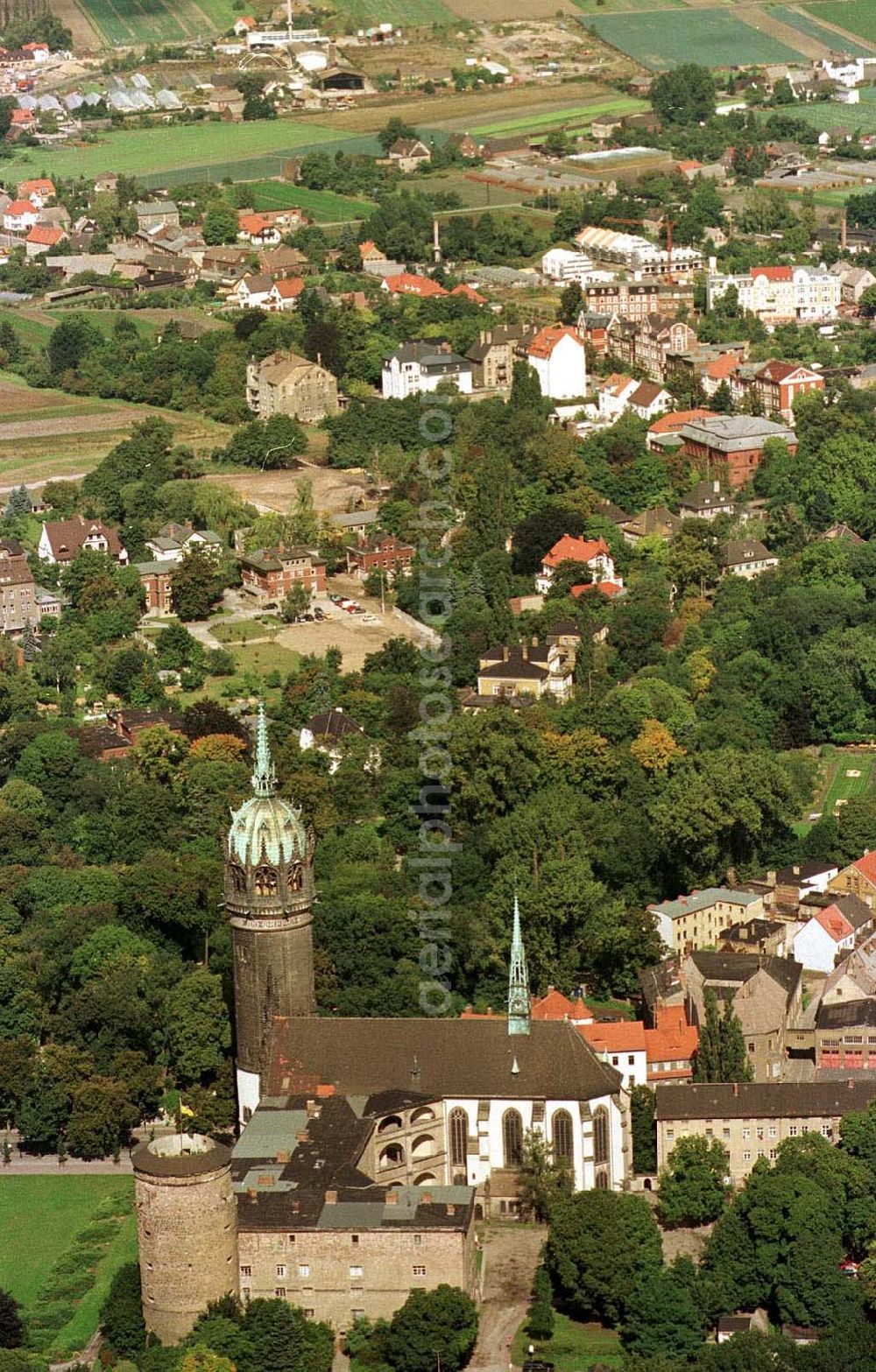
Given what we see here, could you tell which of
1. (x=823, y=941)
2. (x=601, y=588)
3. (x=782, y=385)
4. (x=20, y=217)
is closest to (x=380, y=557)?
(x=601, y=588)

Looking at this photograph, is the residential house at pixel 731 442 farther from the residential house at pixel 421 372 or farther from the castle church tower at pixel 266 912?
the castle church tower at pixel 266 912

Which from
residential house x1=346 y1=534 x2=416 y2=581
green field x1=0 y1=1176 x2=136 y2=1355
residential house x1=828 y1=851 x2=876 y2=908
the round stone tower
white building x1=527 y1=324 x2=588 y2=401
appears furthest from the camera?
white building x1=527 y1=324 x2=588 y2=401

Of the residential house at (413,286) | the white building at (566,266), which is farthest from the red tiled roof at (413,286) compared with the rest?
the white building at (566,266)

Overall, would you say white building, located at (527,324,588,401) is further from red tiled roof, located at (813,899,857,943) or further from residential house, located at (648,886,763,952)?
red tiled roof, located at (813,899,857,943)

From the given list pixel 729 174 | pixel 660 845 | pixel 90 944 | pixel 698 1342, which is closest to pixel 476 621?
pixel 660 845

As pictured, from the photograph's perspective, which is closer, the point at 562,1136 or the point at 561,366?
the point at 562,1136

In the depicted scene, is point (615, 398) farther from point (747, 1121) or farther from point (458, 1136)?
point (458, 1136)

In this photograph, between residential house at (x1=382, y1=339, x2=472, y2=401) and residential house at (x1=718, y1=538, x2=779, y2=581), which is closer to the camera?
residential house at (x1=718, y1=538, x2=779, y2=581)

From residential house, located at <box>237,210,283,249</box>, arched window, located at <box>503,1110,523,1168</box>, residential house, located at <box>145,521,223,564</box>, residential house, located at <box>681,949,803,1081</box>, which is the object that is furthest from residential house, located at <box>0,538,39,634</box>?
residential house, located at <box>237,210,283,249</box>
